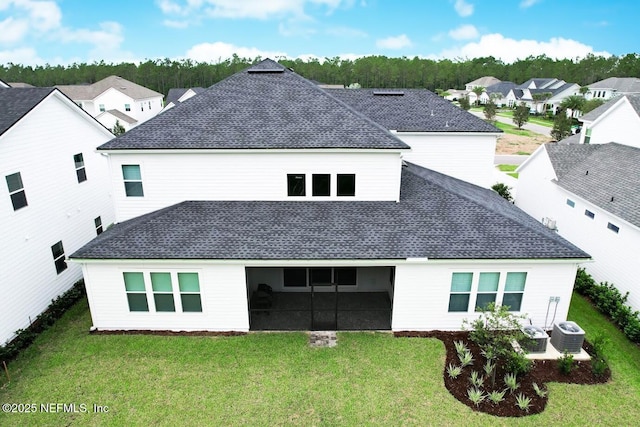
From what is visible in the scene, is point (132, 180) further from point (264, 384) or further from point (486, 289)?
point (486, 289)

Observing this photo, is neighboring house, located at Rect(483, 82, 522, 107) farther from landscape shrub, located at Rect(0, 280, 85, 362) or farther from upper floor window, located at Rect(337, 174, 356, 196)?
landscape shrub, located at Rect(0, 280, 85, 362)

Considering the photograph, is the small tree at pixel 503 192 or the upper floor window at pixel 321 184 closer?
the upper floor window at pixel 321 184

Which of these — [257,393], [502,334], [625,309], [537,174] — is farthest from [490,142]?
[257,393]

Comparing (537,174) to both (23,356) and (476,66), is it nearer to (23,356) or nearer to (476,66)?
(23,356)

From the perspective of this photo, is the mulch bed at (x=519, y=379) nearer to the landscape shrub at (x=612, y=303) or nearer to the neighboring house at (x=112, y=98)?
the landscape shrub at (x=612, y=303)

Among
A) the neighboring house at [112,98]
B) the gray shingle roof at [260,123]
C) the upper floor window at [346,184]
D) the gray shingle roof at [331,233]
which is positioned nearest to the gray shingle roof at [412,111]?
the gray shingle roof at [260,123]

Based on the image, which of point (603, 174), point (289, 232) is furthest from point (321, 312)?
point (603, 174)
